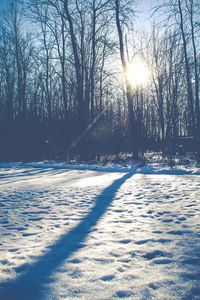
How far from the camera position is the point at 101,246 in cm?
380

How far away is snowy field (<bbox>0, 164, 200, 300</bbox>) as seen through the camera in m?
2.74

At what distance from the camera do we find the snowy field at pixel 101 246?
274 cm

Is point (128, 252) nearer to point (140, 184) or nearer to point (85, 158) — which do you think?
point (140, 184)

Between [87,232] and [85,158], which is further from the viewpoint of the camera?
[85,158]

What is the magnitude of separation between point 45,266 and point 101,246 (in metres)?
0.85

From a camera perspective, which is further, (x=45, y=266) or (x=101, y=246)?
(x=101, y=246)

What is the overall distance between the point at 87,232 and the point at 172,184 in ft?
15.7

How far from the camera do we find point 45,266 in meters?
3.27

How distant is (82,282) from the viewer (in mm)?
2852

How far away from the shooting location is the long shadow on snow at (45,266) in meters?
2.70

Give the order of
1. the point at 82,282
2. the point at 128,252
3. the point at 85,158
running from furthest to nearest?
1. the point at 85,158
2. the point at 128,252
3. the point at 82,282

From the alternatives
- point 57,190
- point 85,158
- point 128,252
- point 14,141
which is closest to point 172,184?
point 57,190

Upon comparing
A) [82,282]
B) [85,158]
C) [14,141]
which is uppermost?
[14,141]

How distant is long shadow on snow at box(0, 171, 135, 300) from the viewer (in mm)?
2705
